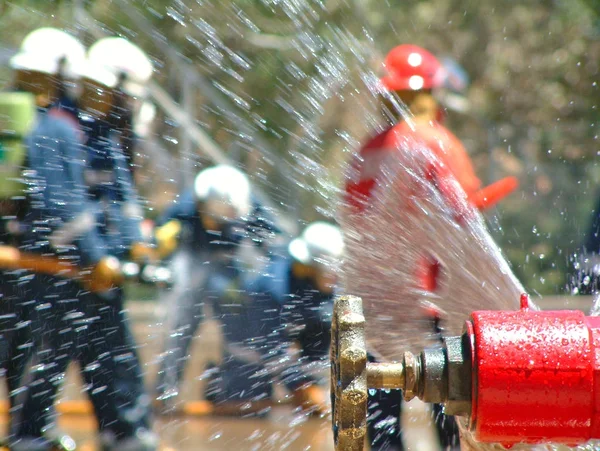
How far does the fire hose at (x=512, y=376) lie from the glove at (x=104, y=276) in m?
2.19

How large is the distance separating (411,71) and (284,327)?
1470 mm

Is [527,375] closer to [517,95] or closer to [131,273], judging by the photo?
[131,273]

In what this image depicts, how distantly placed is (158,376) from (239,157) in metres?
3.33

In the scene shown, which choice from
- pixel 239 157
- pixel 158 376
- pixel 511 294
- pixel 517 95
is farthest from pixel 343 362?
pixel 517 95

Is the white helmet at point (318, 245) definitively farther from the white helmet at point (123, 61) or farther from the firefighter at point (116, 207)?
the white helmet at point (123, 61)

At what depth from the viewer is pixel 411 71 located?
3496 millimetres

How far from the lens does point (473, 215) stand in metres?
2.95

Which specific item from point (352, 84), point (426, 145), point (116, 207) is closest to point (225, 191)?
point (116, 207)

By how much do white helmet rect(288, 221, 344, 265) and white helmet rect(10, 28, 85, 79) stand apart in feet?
4.41

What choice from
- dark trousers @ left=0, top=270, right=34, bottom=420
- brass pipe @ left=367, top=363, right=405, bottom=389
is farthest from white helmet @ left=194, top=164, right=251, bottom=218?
brass pipe @ left=367, top=363, right=405, bottom=389

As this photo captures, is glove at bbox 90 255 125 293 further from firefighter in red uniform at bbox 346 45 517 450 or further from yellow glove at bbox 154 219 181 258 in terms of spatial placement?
firefighter in red uniform at bbox 346 45 517 450

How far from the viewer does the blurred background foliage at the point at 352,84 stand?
290 inches

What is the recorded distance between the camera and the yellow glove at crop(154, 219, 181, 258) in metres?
4.12

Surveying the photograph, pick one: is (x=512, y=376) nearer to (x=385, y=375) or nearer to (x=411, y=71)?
(x=385, y=375)
